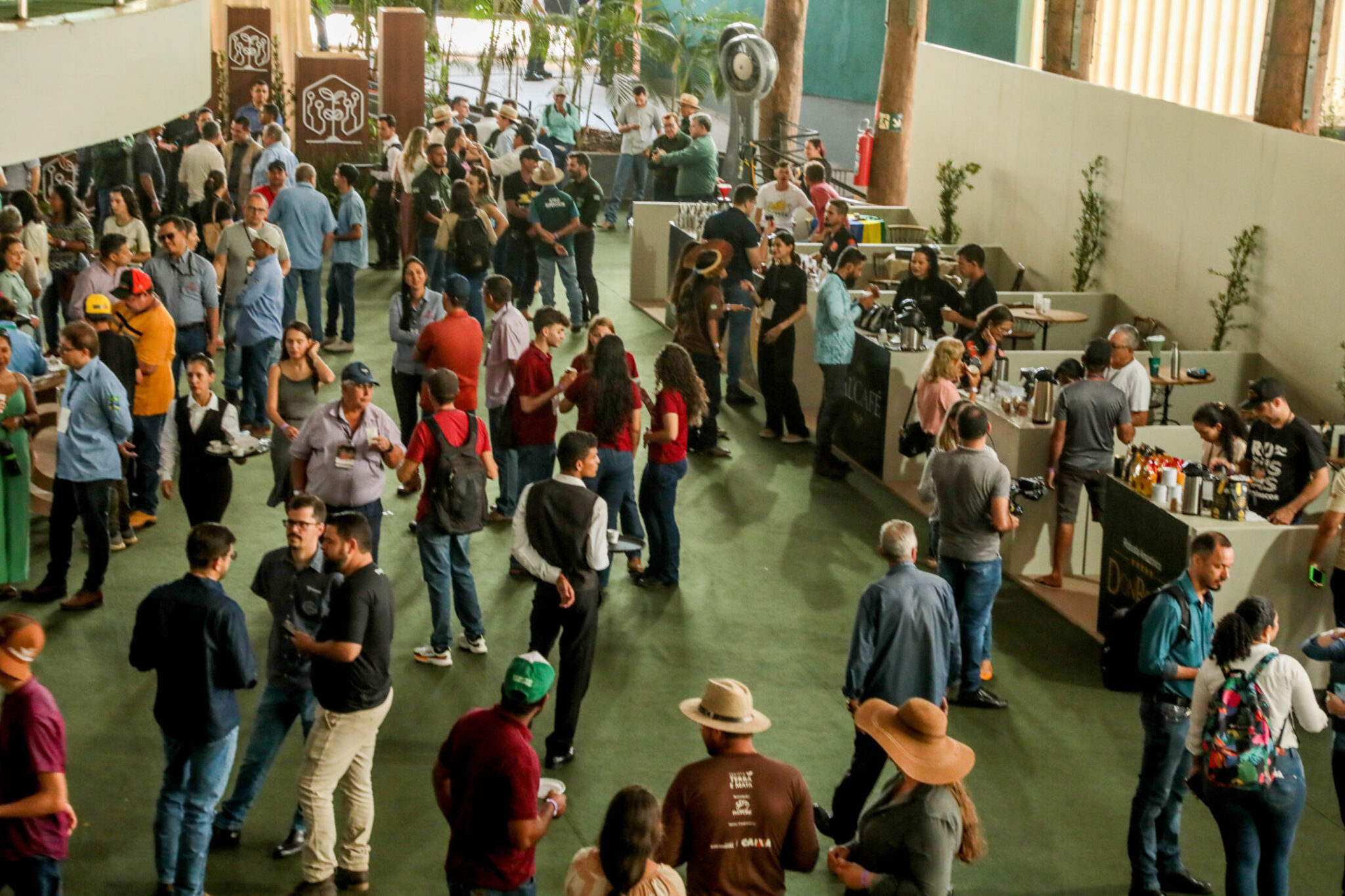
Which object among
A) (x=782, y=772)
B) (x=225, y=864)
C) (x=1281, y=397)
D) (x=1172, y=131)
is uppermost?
(x=1172, y=131)

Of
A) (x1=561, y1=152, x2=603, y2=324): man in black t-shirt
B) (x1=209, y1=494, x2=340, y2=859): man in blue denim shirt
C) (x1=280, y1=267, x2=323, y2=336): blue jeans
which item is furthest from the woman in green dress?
(x1=561, y1=152, x2=603, y2=324): man in black t-shirt

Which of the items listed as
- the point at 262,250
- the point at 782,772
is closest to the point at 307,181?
the point at 262,250

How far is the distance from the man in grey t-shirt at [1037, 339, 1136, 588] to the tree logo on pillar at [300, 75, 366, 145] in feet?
39.8

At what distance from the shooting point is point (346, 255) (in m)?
13.4

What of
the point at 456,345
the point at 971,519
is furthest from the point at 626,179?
the point at 971,519

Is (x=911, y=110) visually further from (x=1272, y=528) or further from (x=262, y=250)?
(x=1272, y=528)

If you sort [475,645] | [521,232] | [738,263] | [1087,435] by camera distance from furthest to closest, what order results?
[521,232] → [738,263] → [1087,435] → [475,645]

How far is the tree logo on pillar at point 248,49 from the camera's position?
19156 mm

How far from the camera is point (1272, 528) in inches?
312

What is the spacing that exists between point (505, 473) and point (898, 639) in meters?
4.30

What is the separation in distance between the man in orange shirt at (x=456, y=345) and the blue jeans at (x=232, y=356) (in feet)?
8.80

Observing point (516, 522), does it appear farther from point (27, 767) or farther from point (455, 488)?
point (27, 767)

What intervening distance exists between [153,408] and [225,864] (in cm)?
396

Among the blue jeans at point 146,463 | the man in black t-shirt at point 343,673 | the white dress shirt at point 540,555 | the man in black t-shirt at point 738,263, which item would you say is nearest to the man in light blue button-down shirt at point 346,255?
the man in black t-shirt at point 738,263
